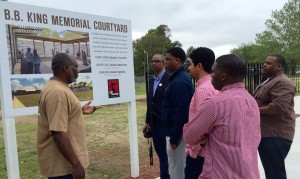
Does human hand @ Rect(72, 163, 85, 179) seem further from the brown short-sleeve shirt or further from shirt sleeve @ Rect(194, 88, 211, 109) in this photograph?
shirt sleeve @ Rect(194, 88, 211, 109)

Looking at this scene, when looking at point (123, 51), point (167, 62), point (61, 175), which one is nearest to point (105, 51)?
point (123, 51)

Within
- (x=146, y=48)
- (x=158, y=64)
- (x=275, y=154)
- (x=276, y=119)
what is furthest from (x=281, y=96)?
(x=146, y=48)

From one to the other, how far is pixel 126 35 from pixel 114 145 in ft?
11.6

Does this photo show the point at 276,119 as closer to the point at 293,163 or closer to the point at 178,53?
the point at 178,53

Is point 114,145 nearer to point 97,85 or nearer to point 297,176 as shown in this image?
point 97,85

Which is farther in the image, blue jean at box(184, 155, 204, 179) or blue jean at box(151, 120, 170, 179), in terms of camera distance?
blue jean at box(151, 120, 170, 179)

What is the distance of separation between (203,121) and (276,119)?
1.70m

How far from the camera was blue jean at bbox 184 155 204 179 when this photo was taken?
2674mm

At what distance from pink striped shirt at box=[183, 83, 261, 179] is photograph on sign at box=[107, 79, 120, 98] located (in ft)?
8.73

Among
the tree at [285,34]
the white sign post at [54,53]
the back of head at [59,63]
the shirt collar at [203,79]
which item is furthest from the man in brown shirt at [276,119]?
the tree at [285,34]

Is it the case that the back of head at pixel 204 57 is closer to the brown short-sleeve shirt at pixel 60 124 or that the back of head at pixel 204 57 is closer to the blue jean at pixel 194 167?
the blue jean at pixel 194 167

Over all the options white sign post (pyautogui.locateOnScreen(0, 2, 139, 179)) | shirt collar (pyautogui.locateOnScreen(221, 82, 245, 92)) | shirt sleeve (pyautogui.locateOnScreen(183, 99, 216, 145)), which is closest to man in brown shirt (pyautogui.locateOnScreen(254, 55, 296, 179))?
shirt collar (pyautogui.locateOnScreen(221, 82, 245, 92))

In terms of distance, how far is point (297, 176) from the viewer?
4723mm

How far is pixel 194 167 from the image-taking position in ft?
8.93
